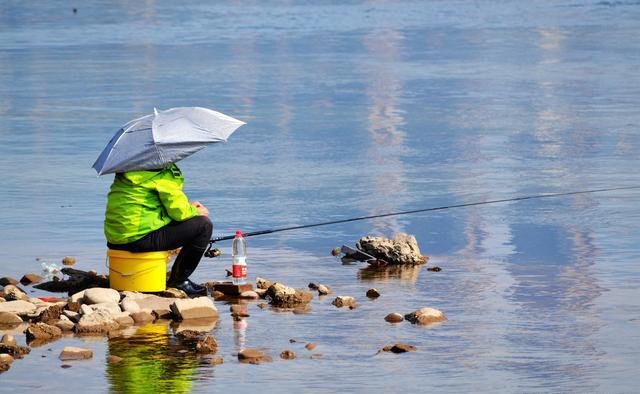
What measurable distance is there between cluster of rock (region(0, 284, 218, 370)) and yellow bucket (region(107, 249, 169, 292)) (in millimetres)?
183

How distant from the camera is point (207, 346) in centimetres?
920

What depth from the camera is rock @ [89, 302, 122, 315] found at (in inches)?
395

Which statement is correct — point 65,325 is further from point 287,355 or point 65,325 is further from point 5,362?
point 287,355

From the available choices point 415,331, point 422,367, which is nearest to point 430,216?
point 415,331

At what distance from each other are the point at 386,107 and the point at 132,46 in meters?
12.6

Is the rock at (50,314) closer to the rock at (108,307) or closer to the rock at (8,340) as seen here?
the rock at (108,307)

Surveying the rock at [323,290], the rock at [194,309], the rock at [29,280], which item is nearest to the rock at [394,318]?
the rock at [323,290]

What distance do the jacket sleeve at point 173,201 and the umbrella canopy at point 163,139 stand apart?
A: 0.50 ft

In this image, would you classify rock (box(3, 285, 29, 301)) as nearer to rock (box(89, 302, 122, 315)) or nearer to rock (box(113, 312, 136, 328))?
rock (box(89, 302, 122, 315))

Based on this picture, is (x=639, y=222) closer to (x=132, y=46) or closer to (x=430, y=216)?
(x=430, y=216)

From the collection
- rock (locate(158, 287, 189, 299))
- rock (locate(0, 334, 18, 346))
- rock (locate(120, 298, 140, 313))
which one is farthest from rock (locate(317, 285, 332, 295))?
rock (locate(0, 334, 18, 346))

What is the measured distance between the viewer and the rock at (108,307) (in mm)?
10031

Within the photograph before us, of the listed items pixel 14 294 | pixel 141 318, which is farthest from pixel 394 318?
pixel 14 294

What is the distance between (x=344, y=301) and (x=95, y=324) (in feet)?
5.23
